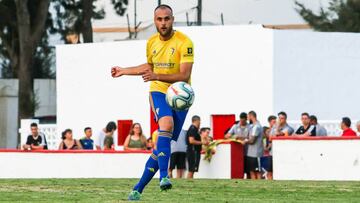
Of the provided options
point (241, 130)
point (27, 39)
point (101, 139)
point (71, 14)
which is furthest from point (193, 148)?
point (71, 14)

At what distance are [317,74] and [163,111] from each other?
22179 mm

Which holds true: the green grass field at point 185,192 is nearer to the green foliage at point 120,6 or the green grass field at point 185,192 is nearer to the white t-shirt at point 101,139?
the white t-shirt at point 101,139

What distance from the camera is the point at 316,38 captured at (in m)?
36.2

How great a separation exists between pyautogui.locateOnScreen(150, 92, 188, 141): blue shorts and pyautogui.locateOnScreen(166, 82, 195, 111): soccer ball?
14cm

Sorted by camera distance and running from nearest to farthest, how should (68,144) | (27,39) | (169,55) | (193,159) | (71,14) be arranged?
(169,55)
(193,159)
(68,144)
(27,39)
(71,14)

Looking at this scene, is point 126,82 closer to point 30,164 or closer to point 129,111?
point 129,111

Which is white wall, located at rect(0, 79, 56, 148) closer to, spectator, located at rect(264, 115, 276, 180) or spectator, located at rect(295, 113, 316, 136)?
spectator, located at rect(264, 115, 276, 180)

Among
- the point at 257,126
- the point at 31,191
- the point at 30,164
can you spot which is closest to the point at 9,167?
the point at 30,164

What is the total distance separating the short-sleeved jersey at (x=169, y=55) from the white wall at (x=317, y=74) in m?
20.8

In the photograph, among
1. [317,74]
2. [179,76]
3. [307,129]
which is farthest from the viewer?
[317,74]

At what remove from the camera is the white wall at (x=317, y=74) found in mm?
35688

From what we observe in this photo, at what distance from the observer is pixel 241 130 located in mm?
26875

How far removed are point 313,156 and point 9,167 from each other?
6.70 meters

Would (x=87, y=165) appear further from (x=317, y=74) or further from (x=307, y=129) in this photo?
(x=317, y=74)
